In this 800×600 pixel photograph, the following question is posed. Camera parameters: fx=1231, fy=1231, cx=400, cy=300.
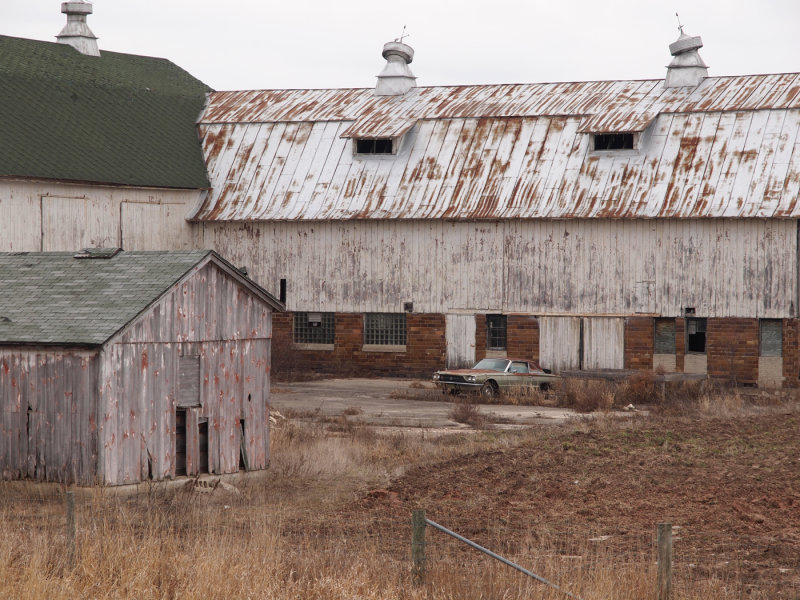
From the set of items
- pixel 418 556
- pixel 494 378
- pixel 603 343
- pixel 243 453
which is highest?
pixel 603 343

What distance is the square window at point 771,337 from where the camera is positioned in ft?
119

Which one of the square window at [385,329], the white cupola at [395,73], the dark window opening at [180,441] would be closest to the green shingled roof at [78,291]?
the dark window opening at [180,441]

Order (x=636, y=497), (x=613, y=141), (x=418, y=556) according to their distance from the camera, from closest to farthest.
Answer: (x=418, y=556) < (x=636, y=497) < (x=613, y=141)

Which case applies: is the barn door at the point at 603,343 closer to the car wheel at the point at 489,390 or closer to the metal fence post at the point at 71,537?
the car wheel at the point at 489,390

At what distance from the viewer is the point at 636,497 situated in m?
18.0

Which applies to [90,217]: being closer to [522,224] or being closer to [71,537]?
[522,224]

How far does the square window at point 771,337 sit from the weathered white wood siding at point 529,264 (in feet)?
1.53

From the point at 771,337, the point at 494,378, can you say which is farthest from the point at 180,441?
the point at 771,337

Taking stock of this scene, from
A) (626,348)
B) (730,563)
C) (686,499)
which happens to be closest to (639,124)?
(626,348)

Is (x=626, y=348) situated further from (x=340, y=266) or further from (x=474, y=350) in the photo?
(x=340, y=266)

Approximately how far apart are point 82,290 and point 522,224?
22.2 metres

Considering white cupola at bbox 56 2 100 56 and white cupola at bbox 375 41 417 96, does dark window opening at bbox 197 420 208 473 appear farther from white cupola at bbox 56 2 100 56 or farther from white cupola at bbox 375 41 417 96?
white cupola at bbox 56 2 100 56

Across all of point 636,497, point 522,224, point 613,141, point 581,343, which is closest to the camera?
point 636,497

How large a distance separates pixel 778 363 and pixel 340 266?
1432 cm
